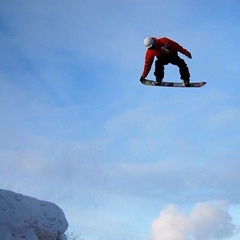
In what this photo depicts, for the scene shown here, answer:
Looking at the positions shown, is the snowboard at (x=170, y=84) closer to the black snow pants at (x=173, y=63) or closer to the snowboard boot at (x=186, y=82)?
the snowboard boot at (x=186, y=82)

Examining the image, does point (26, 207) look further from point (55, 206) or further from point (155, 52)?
point (155, 52)

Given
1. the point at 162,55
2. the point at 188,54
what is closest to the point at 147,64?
the point at 162,55

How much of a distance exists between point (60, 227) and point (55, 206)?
796 millimetres

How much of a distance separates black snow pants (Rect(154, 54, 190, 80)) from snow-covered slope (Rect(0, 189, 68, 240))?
20.8ft

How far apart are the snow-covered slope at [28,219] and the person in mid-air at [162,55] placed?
243 inches

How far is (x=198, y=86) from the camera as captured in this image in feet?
41.8

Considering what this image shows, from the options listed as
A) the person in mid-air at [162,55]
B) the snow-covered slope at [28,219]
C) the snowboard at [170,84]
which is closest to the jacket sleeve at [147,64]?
the person in mid-air at [162,55]

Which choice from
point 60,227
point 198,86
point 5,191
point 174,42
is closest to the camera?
point 174,42

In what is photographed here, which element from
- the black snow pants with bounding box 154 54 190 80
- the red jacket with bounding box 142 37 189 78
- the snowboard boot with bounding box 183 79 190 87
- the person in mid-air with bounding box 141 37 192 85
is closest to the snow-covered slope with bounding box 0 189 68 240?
the person in mid-air with bounding box 141 37 192 85

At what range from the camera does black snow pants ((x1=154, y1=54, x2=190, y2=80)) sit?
37.4 feet

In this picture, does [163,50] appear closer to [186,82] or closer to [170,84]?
[186,82]

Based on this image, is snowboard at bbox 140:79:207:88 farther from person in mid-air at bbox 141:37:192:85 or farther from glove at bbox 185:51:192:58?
glove at bbox 185:51:192:58

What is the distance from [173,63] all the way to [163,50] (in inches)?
35.8

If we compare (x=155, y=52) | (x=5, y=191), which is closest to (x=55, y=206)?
(x=5, y=191)
